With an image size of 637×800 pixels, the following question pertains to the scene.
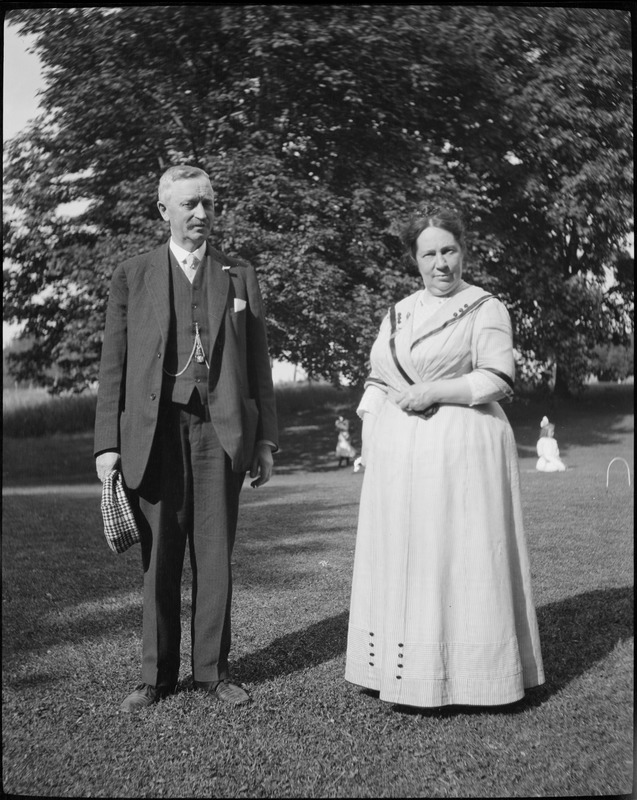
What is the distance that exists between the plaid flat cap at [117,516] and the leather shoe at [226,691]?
0.73m

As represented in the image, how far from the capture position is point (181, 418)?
3.58 m

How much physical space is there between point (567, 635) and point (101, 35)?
22.2ft

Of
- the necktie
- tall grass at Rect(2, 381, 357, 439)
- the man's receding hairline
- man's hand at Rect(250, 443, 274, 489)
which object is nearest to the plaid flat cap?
man's hand at Rect(250, 443, 274, 489)

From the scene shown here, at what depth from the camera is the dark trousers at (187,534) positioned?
3.59 metres

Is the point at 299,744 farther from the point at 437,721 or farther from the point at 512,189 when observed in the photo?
the point at 512,189

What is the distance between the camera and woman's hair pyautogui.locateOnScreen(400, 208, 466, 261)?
11.8ft

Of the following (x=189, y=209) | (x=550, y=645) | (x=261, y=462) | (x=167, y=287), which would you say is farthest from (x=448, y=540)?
(x=189, y=209)

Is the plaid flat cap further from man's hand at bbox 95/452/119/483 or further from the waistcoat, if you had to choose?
the waistcoat

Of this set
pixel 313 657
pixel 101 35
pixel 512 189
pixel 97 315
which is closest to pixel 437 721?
pixel 313 657

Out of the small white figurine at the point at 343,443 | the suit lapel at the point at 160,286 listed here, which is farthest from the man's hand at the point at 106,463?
the small white figurine at the point at 343,443

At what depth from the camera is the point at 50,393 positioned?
1659cm

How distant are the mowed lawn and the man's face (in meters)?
2.00

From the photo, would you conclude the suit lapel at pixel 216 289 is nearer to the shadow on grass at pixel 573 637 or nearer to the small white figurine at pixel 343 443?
the shadow on grass at pixel 573 637

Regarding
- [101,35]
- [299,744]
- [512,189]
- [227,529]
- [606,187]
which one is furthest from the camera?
[512,189]
